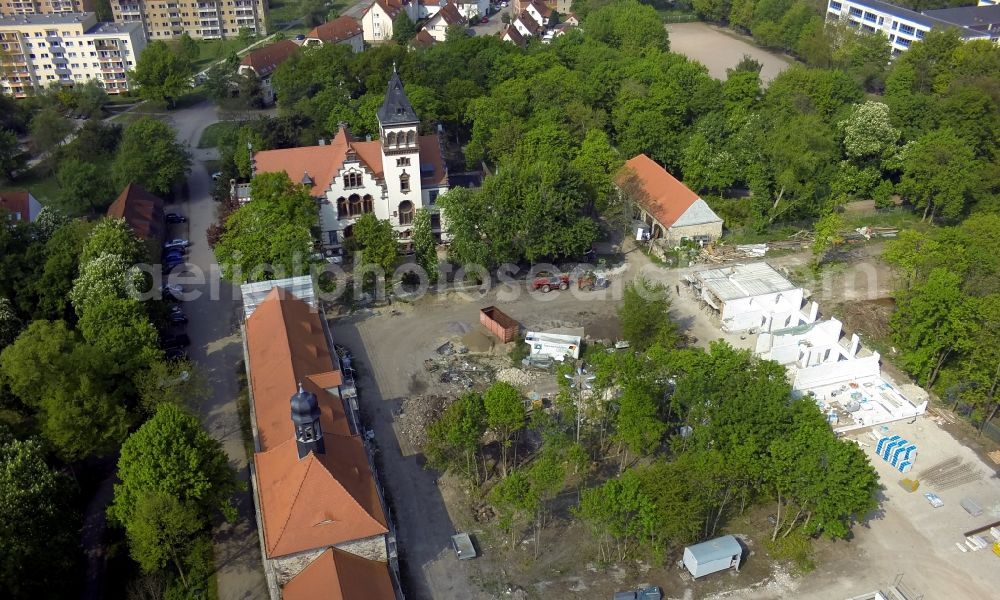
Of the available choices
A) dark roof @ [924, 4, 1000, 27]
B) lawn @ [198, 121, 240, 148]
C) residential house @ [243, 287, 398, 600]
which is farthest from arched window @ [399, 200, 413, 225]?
dark roof @ [924, 4, 1000, 27]

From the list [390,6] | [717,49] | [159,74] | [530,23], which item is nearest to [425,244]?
[159,74]

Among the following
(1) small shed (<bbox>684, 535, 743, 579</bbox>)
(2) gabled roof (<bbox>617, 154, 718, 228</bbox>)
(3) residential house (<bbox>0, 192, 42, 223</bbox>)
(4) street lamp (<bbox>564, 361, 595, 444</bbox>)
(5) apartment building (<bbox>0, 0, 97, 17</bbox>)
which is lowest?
(1) small shed (<bbox>684, 535, 743, 579</bbox>)

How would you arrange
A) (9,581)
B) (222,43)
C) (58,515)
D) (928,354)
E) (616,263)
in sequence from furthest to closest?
1. (222,43)
2. (616,263)
3. (928,354)
4. (58,515)
5. (9,581)

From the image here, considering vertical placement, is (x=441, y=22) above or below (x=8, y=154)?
above

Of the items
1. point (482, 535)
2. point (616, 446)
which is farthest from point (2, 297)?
point (616, 446)

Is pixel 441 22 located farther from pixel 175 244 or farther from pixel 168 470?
pixel 168 470

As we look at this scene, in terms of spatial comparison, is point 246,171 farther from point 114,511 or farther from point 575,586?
A: point 575,586

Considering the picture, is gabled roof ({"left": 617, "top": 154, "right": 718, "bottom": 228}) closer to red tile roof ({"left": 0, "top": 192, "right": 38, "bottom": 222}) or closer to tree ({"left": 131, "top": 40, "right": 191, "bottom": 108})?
red tile roof ({"left": 0, "top": 192, "right": 38, "bottom": 222})
